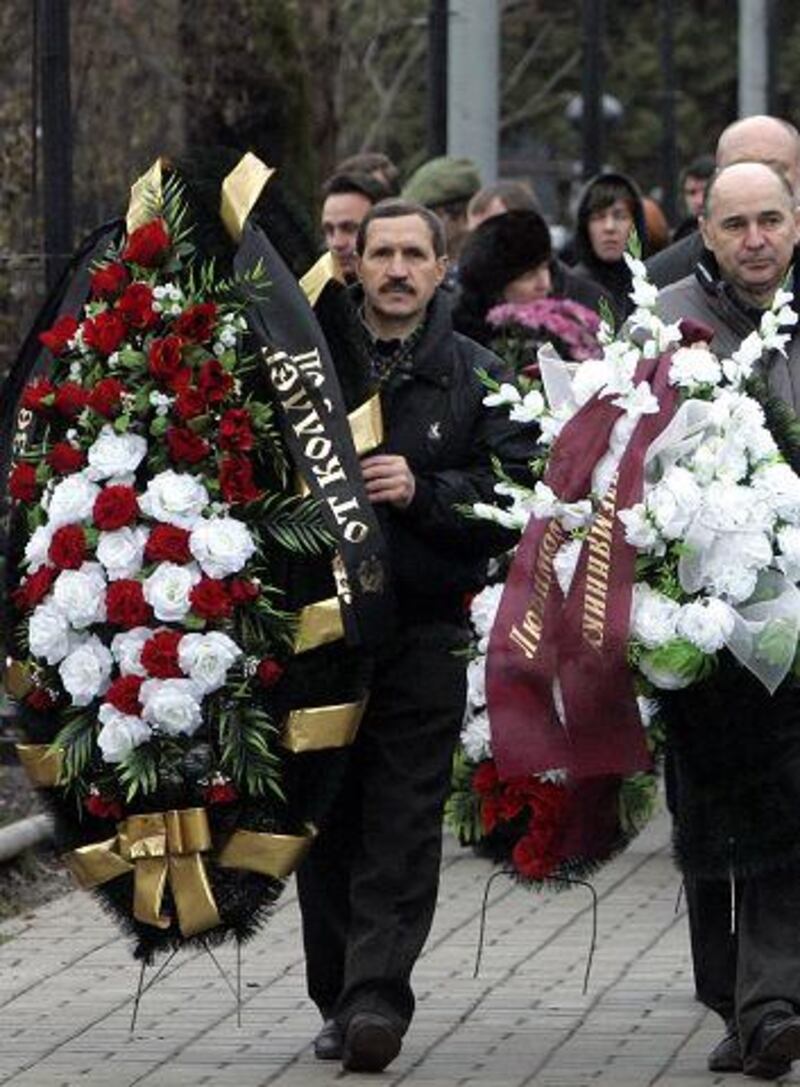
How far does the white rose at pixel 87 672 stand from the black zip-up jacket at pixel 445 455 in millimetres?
791

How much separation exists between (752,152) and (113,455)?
2.64 m

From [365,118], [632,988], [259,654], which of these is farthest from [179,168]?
[365,118]

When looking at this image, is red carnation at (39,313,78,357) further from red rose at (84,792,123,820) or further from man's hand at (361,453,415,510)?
red rose at (84,792,123,820)

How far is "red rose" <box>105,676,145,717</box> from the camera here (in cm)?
808

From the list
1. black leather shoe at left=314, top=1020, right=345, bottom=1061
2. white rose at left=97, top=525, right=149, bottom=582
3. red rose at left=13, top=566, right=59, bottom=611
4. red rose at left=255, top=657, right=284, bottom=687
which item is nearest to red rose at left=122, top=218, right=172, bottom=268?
white rose at left=97, top=525, right=149, bottom=582

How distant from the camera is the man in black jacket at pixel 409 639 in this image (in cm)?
864

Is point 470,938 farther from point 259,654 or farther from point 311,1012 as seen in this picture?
point 259,654

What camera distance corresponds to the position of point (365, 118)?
42.3 meters

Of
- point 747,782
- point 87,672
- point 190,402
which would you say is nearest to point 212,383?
point 190,402

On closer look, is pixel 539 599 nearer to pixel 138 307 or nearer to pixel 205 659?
pixel 205 659

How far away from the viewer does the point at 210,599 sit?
807 centimetres

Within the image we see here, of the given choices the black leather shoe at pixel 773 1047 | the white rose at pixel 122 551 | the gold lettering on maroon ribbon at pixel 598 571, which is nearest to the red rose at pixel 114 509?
the white rose at pixel 122 551

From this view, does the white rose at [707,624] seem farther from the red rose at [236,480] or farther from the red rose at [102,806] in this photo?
the red rose at [102,806]

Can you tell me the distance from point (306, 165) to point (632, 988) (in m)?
13.3
